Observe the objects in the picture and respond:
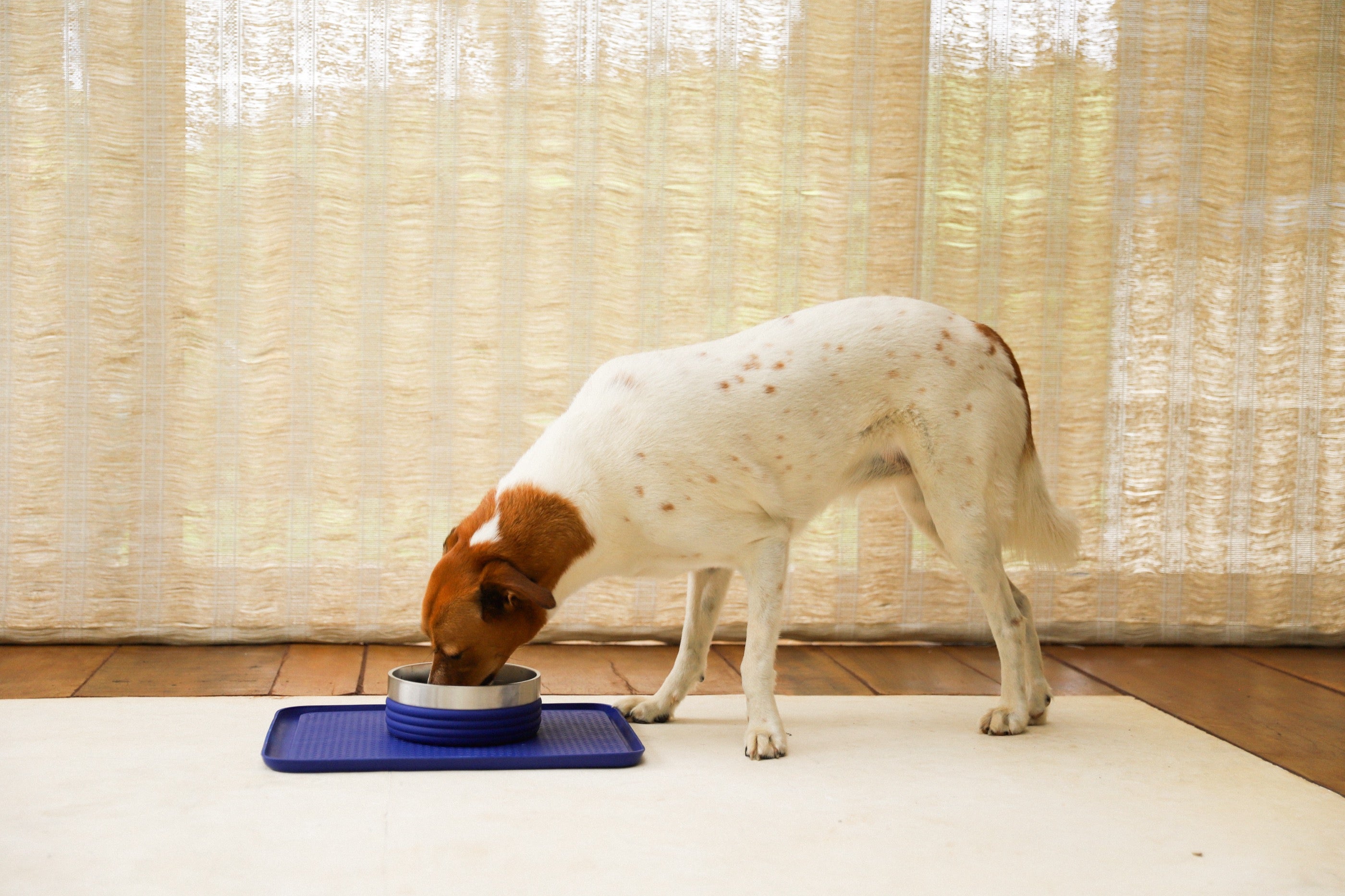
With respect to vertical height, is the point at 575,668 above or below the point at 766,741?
below

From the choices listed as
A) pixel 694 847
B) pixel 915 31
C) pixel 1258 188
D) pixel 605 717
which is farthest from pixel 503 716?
pixel 1258 188

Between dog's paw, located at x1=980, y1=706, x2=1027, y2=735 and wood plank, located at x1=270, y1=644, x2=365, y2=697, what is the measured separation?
4.62 feet

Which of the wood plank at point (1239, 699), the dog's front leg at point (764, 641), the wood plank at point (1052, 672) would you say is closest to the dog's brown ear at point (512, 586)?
the dog's front leg at point (764, 641)

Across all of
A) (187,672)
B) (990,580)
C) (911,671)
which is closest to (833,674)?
(911,671)

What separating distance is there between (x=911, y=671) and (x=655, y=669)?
2.25ft

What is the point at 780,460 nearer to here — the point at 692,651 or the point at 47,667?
the point at 692,651

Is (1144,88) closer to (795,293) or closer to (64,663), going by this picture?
(795,293)

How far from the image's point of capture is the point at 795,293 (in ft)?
10.6

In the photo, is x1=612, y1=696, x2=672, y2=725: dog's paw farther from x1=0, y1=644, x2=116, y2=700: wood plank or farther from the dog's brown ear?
x1=0, y1=644, x2=116, y2=700: wood plank

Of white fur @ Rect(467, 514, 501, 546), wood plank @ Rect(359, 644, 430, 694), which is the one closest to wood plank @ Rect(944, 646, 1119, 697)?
white fur @ Rect(467, 514, 501, 546)

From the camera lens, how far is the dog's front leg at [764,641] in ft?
6.95

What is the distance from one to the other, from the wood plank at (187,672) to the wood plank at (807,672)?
1.19 meters

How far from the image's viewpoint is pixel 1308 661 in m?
3.26

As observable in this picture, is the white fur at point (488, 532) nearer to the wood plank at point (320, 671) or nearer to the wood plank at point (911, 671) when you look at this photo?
the wood plank at point (320, 671)
